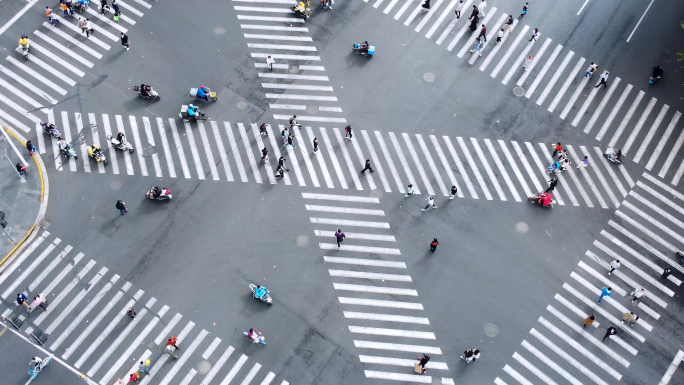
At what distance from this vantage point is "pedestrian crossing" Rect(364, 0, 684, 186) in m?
48.8

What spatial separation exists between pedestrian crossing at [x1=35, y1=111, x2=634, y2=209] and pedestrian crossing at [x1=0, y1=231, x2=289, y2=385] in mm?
7098

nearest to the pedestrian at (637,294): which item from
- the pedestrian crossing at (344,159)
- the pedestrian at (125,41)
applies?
the pedestrian crossing at (344,159)

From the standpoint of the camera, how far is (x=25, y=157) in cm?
4709

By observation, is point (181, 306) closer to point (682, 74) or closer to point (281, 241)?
point (281, 241)

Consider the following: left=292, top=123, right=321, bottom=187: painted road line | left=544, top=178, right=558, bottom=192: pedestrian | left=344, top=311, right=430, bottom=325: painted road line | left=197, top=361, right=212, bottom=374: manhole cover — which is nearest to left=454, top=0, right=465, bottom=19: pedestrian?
left=544, top=178, right=558, bottom=192: pedestrian

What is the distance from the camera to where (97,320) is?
4162cm

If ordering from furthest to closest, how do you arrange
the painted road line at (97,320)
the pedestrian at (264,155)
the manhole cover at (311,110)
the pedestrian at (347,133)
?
the manhole cover at (311,110)
the pedestrian at (347,133)
the pedestrian at (264,155)
the painted road line at (97,320)

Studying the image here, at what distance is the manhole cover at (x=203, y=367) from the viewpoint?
132ft

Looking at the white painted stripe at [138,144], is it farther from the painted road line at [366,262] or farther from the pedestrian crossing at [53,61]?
the painted road line at [366,262]

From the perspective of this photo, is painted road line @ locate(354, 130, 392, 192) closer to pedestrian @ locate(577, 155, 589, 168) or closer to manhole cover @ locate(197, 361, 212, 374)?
pedestrian @ locate(577, 155, 589, 168)

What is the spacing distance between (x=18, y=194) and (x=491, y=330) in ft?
98.9

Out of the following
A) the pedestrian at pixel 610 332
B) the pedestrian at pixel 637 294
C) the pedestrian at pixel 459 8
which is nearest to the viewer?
the pedestrian at pixel 610 332

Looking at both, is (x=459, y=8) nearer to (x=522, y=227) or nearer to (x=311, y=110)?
(x=311, y=110)

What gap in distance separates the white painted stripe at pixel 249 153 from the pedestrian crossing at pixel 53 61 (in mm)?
11627
